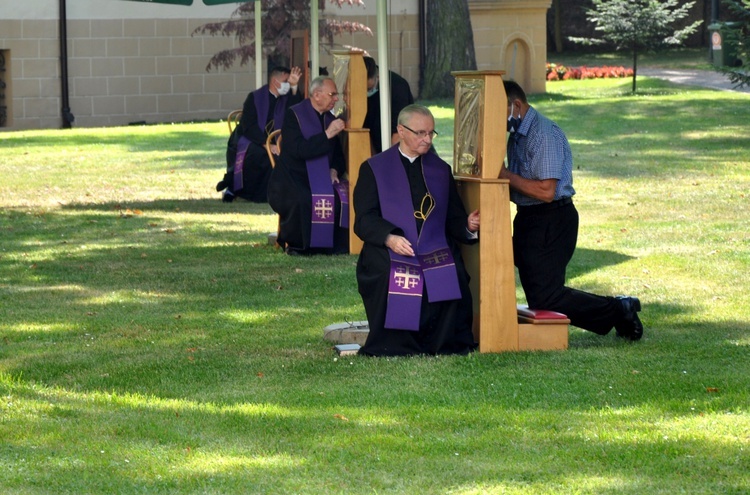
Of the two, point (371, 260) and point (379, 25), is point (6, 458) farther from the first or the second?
point (379, 25)

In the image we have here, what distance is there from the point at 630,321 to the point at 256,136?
839 centimetres

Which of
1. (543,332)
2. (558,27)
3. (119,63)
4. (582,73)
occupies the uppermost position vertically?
(558,27)

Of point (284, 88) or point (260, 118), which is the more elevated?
point (284, 88)

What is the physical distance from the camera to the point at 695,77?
3588 centimetres

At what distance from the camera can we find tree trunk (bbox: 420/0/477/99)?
3173 centimetres

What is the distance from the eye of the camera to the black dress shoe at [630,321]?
8.24m

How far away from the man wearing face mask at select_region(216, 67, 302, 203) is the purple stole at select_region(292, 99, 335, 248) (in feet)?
7.57

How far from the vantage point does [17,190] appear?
17859 mm

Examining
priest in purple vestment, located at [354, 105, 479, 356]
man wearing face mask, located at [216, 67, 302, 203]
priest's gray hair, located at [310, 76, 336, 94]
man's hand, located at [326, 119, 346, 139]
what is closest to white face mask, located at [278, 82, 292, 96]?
man wearing face mask, located at [216, 67, 302, 203]

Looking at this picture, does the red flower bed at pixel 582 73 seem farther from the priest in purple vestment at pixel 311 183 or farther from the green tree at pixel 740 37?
the priest in purple vestment at pixel 311 183

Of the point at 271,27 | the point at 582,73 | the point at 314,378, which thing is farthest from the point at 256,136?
the point at 582,73

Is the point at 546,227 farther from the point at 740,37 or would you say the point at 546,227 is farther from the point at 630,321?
the point at 740,37

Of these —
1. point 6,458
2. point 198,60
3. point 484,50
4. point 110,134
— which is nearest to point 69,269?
point 6,458

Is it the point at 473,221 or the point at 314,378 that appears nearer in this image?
the point at 314,378
